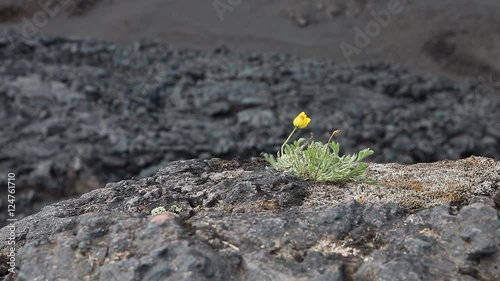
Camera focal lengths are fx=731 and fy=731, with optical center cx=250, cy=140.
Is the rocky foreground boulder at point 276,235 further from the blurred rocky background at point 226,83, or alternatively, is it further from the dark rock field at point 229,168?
the blurred rocky background at point 226,83

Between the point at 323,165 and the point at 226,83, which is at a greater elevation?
the point at 323,165

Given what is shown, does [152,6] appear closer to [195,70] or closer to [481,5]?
[195,70]

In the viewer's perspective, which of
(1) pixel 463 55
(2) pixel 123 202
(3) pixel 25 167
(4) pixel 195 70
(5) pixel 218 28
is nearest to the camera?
(2) pixel 123 202

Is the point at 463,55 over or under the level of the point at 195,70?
under

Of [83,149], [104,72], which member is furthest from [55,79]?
[83,149]

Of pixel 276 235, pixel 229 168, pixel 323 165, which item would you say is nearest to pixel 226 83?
pixel 229 168

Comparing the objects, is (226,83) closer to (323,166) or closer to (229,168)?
(229,168)
